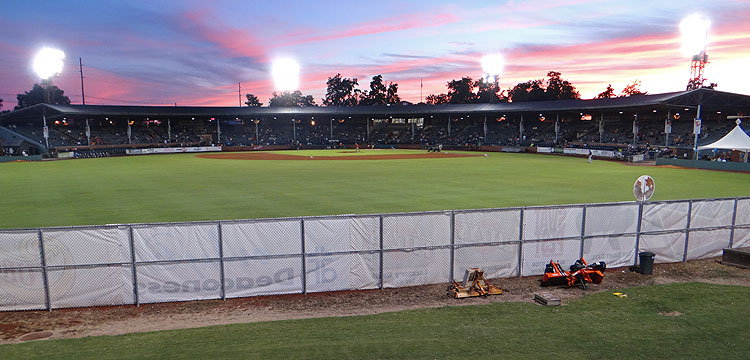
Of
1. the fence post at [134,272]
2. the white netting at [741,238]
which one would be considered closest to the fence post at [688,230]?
the white netting at [741,238]

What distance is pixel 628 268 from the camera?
12742 mm

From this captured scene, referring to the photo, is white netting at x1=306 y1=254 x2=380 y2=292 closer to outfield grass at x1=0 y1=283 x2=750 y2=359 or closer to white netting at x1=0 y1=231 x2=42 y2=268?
outfield grass at x1=0 y1=283 x2=750 y2=359

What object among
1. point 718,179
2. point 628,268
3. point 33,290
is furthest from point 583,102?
point 33,290

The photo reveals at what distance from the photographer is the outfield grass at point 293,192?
19.8 m

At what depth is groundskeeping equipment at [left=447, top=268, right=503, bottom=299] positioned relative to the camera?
10.5 meters

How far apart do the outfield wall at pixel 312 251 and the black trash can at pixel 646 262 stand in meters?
0.57

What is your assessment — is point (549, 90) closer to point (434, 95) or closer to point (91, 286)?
point (434, 95)

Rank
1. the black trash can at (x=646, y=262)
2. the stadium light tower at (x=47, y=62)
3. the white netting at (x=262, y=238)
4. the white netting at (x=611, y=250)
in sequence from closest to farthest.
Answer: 1. the white netting at (x=262, y=238)
2. the black trash can at (x=646, y=262)
3. the white netting at (x=611, y=250)
4. the stadium light tower at (x=47, y=62)

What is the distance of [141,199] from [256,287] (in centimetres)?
1649

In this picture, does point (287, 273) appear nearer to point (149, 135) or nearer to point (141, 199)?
point (141, 199)

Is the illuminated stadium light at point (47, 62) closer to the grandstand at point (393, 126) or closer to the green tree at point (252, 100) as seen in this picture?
the grandstand at point (393, 126)

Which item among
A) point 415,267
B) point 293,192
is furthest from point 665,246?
point 293,192

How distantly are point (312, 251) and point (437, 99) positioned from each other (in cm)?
17133

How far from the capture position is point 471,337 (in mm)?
8000
